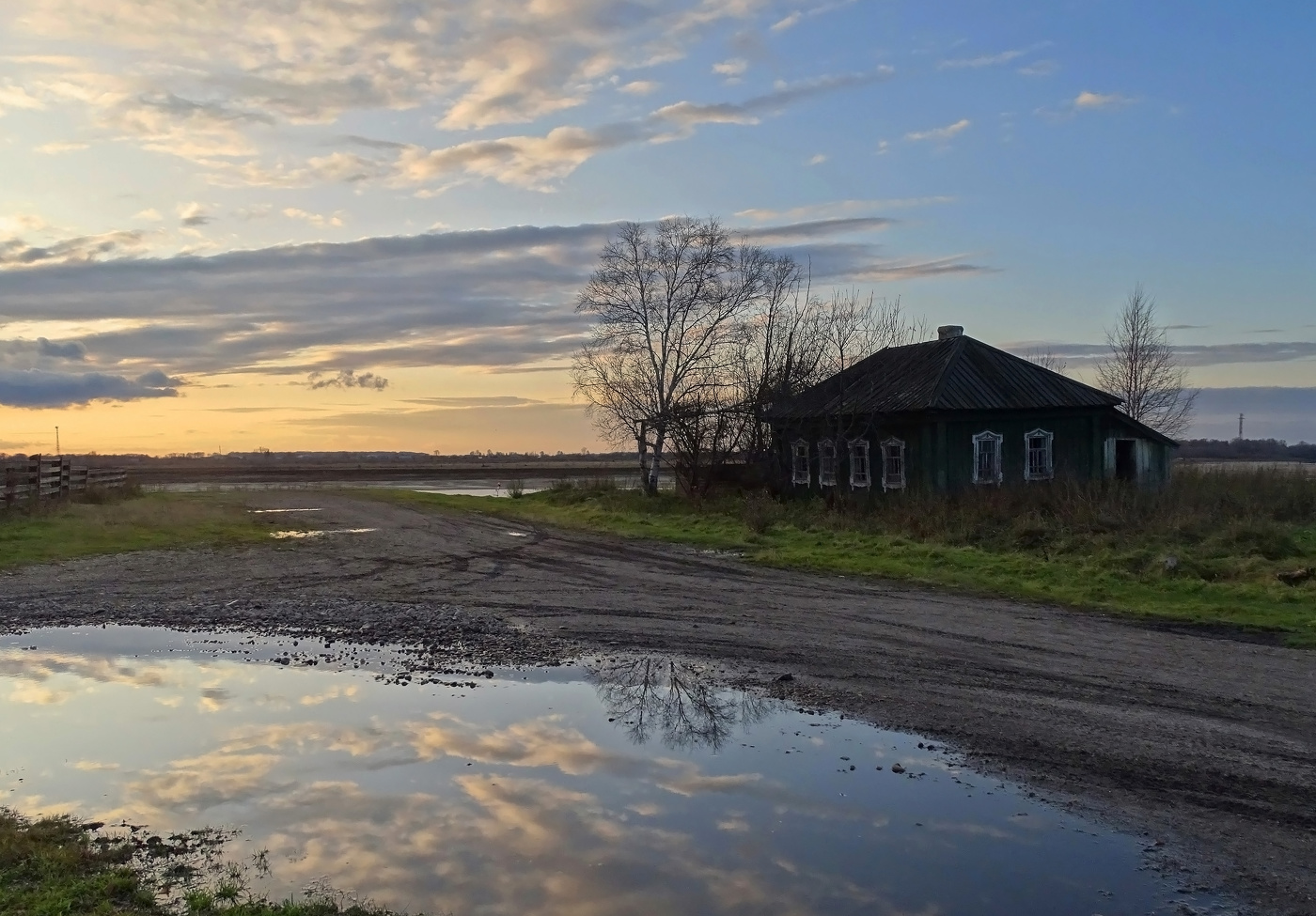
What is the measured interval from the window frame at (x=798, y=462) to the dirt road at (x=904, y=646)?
14321 millimetres

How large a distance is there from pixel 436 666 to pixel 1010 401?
79.0ft

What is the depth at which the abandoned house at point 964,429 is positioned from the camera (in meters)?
30.2

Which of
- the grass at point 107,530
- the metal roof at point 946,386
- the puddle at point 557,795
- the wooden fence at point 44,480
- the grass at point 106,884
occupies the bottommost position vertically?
the puddle at point 557,795

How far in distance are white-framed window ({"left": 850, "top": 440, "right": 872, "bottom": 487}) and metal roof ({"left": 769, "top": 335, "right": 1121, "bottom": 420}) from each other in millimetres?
1176

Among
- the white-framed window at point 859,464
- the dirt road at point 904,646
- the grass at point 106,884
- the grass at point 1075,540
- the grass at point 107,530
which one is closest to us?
the grass at point 106,884

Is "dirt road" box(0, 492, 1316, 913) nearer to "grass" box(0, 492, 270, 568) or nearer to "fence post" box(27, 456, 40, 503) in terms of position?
"grass" box(0, 492, 270, 568)

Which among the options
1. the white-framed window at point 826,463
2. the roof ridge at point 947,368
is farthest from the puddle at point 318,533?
the roof ridge at point 947,368

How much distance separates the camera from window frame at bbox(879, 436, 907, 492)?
31.0 m

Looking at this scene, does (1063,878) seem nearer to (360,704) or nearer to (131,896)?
(131,896)

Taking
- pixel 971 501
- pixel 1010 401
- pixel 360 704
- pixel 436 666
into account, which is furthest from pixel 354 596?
pixel 1010 401

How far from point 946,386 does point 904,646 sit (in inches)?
808

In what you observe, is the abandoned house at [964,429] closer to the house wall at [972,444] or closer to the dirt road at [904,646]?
the house wall at [972,444]

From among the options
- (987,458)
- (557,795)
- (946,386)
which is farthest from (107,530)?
(987,458)

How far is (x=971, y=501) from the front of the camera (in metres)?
25.2
